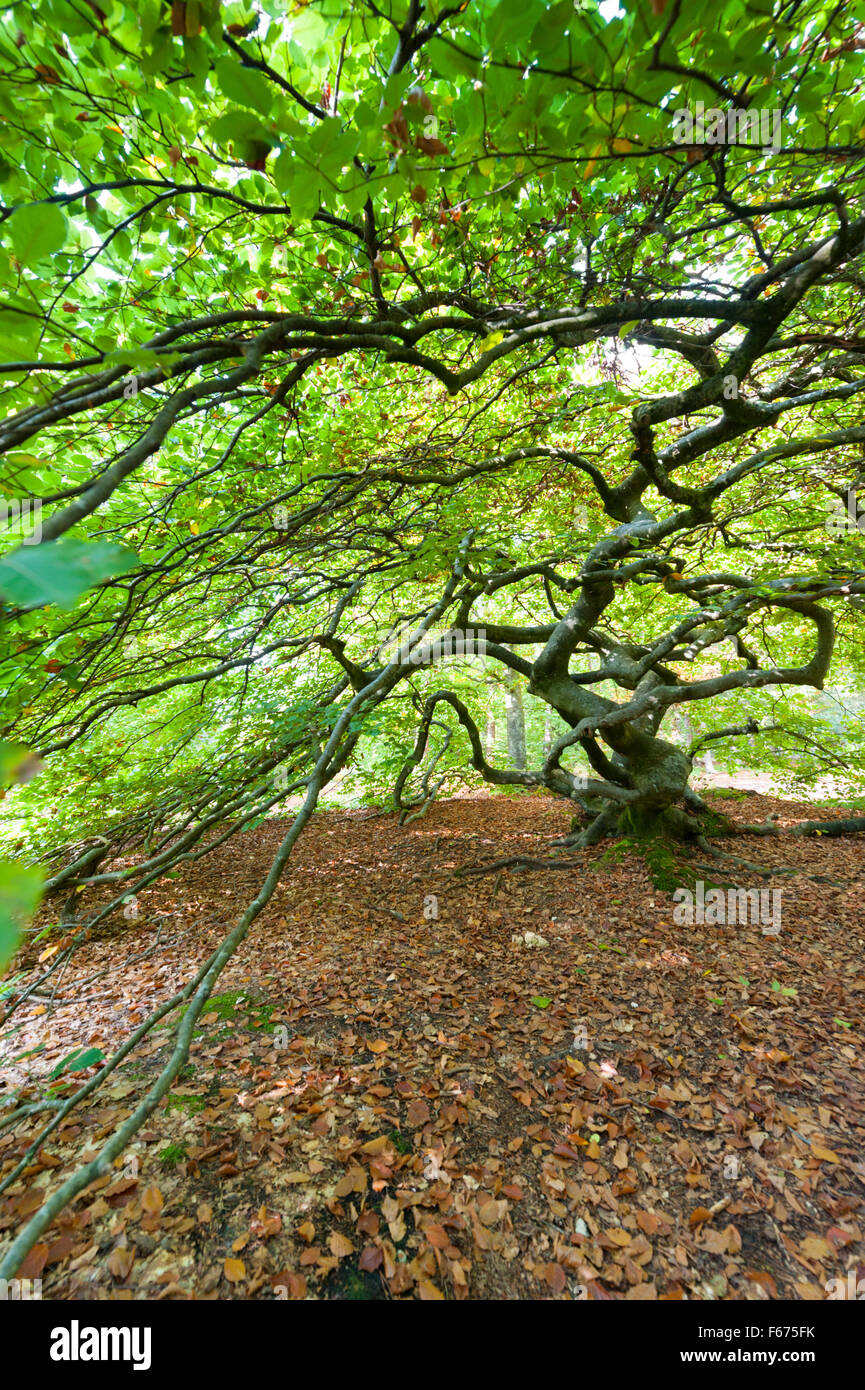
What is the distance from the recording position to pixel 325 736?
4605 millimetres

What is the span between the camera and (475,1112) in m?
2.84

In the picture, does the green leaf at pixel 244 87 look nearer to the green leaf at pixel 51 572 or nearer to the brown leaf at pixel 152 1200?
the green leaf at pixel 51 572

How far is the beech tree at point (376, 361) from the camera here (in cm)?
142

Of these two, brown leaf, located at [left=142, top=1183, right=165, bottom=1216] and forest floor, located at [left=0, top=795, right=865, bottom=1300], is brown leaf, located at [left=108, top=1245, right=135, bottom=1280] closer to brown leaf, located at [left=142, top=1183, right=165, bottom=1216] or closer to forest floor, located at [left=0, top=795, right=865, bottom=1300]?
forest floor, located at [left=0, top=795, right=865, bottom=1300]

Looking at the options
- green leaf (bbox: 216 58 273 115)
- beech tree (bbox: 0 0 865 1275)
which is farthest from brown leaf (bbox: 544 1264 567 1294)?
green leaf (bbox: 216 58 273 115)

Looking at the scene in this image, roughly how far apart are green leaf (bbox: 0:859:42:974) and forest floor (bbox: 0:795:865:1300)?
249cm

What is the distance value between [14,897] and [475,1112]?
3.23 metres

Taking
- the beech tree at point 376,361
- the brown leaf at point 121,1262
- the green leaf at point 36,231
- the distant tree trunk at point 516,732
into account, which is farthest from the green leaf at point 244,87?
the distant tree trunk at point 516,732

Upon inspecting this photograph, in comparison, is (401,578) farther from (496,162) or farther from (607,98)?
(607,98)

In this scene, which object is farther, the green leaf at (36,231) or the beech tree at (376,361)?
the beech tree at (376,361)

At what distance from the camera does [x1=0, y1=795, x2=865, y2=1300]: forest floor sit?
2.12 meters

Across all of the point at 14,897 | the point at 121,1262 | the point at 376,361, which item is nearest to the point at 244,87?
the point at 14,897

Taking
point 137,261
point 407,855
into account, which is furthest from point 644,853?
point 137,261
